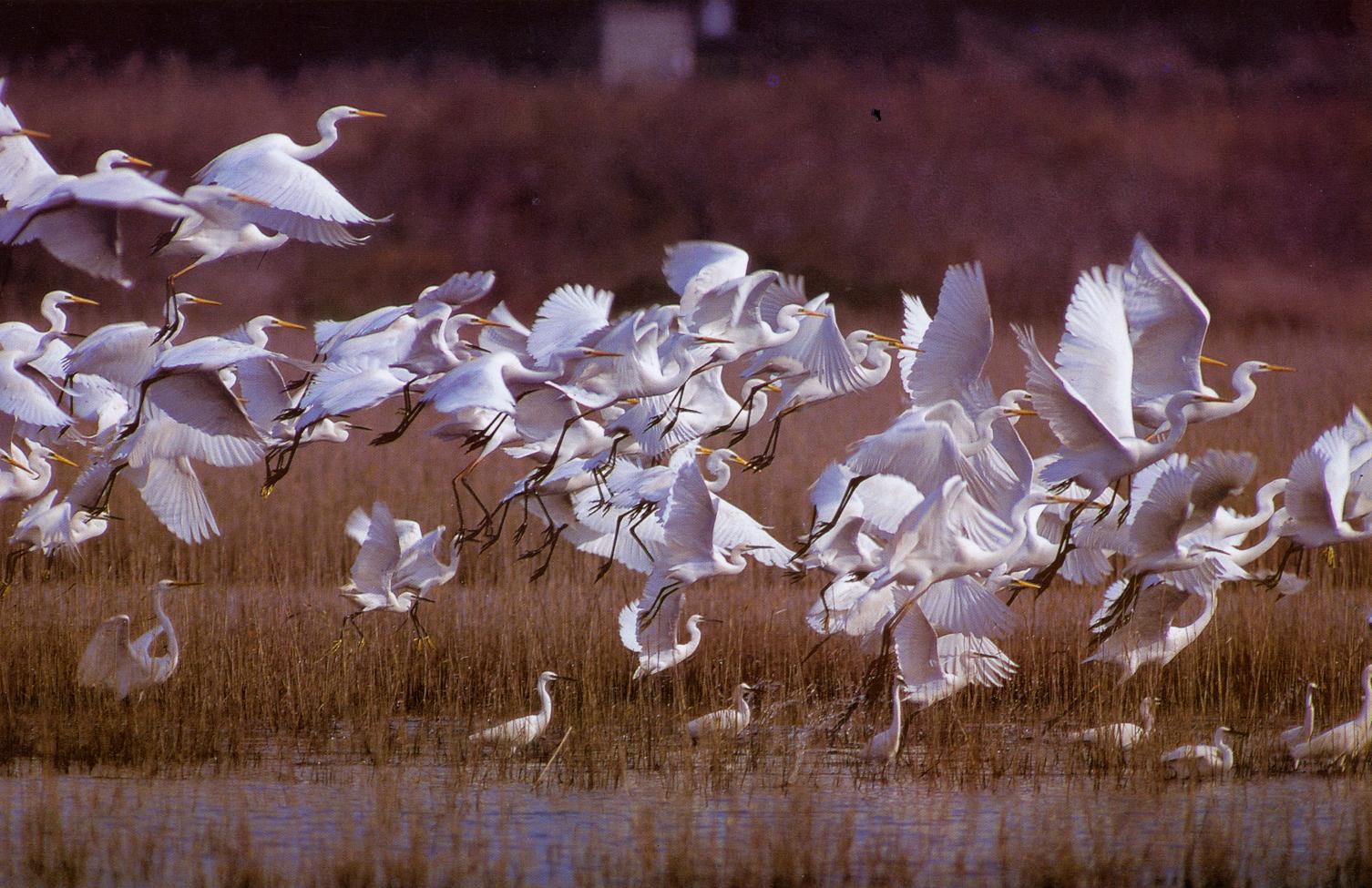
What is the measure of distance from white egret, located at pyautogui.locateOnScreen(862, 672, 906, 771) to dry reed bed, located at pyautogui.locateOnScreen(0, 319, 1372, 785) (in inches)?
8.0

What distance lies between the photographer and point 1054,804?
6.72 m

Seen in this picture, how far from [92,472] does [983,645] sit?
12.5 ft

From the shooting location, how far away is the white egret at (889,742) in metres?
7.16

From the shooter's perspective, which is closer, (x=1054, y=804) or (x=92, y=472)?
(x=1054, y=804)

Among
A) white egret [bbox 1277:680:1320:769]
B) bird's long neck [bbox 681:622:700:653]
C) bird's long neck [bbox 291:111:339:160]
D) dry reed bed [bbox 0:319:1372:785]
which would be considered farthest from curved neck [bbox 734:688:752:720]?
bird's long neck [bbox 291:111:339:160]

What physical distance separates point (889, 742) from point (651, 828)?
61.2 inches

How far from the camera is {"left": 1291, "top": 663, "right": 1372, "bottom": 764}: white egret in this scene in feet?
23.1

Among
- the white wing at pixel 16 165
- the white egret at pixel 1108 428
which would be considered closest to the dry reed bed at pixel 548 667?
the white egret at pixel 1108 428

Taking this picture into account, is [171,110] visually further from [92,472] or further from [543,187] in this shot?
[92,472]

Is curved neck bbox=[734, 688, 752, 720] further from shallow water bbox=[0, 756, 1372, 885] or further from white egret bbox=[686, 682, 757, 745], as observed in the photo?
shallow water bbox=[0, 756, 1372, 885]

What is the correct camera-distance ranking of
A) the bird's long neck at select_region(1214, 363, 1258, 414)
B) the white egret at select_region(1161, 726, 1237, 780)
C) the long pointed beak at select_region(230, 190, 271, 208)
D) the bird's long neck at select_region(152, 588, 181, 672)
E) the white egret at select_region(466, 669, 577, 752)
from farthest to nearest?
the bird's long neck at select_region(152, 588, 181, 672)
the white egret at select_region(466, 669, 577, 752)
the white egret at select_region(1161, 726, 1237, 780)
the bird's long neck at select_region(1214, 363, 1258, 414)
the long pointed beak at select_region(230, 190, 271, 208)

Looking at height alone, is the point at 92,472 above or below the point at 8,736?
above

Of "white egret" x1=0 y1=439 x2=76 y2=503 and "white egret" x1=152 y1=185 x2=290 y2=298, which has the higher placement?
"white egret" x1=152 y1=185 x2=290 y2=298

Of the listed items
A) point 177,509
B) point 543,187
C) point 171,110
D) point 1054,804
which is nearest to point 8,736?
point 177,509
